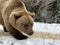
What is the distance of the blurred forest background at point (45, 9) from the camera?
30.6ft

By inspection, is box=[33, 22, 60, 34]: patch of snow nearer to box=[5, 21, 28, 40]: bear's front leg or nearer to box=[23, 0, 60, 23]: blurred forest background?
box=[5, 21, 28, 40]: bear's front leg

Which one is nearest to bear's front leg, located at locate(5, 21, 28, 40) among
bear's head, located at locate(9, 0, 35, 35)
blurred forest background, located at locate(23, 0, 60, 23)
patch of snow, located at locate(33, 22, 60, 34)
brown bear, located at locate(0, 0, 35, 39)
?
brown bear, located at locate(0, 0, 35, 39)

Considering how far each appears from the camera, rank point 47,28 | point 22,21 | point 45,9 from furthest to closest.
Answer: point 45,9, point 47,28, point 22,21

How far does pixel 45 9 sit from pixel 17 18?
5220 millimetres

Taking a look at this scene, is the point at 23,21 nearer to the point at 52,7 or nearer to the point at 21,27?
the point at 21,27

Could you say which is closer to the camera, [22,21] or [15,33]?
[22,21]

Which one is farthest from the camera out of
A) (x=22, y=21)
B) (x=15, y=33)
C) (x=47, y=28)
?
(x=47, y=28)

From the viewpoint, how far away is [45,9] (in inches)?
373

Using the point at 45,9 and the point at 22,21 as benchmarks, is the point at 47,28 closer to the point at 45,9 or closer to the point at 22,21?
the point at 22,21

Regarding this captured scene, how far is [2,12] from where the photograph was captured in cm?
489

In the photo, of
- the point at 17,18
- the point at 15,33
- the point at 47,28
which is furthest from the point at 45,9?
the point at 17,18

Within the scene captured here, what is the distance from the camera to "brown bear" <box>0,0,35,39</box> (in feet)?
14.0

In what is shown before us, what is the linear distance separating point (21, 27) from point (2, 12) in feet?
2.47

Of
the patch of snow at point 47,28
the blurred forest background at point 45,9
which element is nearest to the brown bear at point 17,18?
the patch of snow at point 47,28
